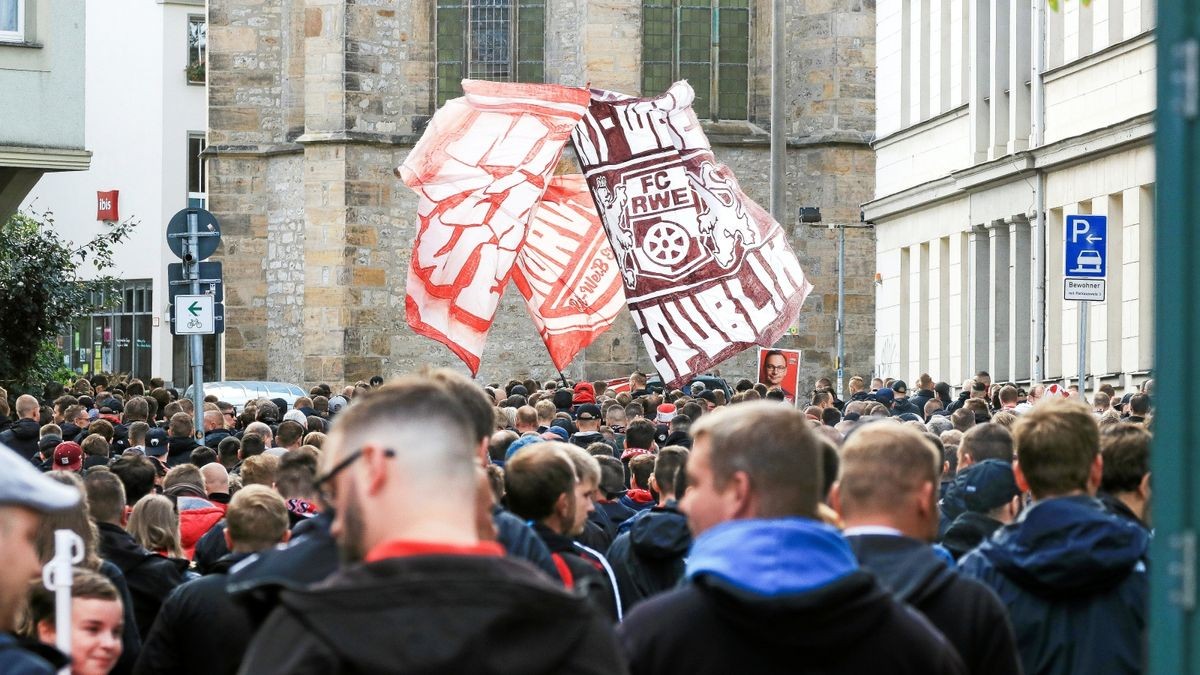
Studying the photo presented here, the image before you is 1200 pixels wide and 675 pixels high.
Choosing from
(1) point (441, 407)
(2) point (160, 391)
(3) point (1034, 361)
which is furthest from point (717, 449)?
(3) point (1034, 361)

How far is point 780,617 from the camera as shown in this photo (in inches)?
153

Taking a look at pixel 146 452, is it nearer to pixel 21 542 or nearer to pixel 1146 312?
pixel 21 542

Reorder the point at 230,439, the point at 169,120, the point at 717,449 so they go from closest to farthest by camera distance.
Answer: the point at 717,449, the point at 230,439, the point at 169,120

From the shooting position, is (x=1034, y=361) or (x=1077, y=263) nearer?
(x=1077, y=263)

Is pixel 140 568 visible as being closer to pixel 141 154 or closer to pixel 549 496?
pixel 549 496

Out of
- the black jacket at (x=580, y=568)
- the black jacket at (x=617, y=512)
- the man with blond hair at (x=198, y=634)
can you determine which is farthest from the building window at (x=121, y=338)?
the man with blond hair at (x=198, y=634)

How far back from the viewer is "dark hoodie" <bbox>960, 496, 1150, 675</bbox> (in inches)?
211

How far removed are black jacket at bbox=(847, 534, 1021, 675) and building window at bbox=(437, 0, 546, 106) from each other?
114ft

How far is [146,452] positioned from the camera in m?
14.0

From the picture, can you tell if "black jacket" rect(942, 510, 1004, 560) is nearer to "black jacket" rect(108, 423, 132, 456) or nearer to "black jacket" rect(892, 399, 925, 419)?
"black jacket" rect(108, 423, 132, 456)

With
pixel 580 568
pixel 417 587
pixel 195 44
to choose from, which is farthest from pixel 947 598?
pixel 195 44

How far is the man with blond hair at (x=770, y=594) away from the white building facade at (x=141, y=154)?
48033 mm

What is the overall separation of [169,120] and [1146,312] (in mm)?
32429

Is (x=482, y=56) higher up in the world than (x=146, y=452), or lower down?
higher up
